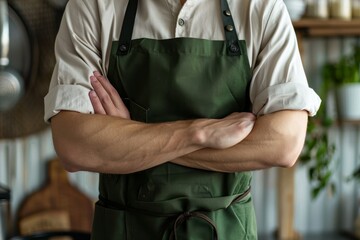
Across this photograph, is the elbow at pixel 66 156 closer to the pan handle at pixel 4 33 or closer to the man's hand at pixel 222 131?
the man's hand at pixel 222 131

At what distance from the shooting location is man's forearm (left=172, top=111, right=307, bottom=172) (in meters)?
1.28

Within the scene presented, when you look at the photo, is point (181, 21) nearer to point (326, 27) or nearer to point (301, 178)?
point (326, 27)

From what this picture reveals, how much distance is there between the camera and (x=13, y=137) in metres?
2.80

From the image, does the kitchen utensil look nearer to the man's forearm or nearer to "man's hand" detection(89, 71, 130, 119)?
"man's hand" detection(89, 71, 130, 119)

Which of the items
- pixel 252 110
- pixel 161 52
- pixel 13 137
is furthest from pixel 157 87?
pixel 13 137

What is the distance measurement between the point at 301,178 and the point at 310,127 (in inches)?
16.4

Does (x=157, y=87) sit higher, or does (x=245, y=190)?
(x=157, y=87)

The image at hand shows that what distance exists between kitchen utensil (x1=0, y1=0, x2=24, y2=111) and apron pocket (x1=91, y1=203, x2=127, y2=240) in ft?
4.70

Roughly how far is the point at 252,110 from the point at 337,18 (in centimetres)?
160

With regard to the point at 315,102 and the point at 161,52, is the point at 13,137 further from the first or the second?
the point at 315,102

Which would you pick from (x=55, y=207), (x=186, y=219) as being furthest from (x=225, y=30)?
(x=55, y=207)

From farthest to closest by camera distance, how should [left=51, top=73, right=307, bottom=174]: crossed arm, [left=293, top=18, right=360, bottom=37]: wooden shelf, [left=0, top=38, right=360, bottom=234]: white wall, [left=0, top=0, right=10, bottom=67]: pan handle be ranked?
[left=0, top=38, right=360, bottom=234]: white wall
[left=293, top=18, right=360, bottom=37]: wooden shelf
[left=0, top=0, right=10, bottom=67]: pan handle
[left=51, top=73, right=307, bottom=174]: crossed arm

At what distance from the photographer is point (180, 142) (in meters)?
1.25

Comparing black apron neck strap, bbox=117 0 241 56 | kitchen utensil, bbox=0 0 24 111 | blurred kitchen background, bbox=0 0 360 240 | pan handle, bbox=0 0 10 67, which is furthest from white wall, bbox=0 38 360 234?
black apron neck strap, bbox=117 0 241 56
